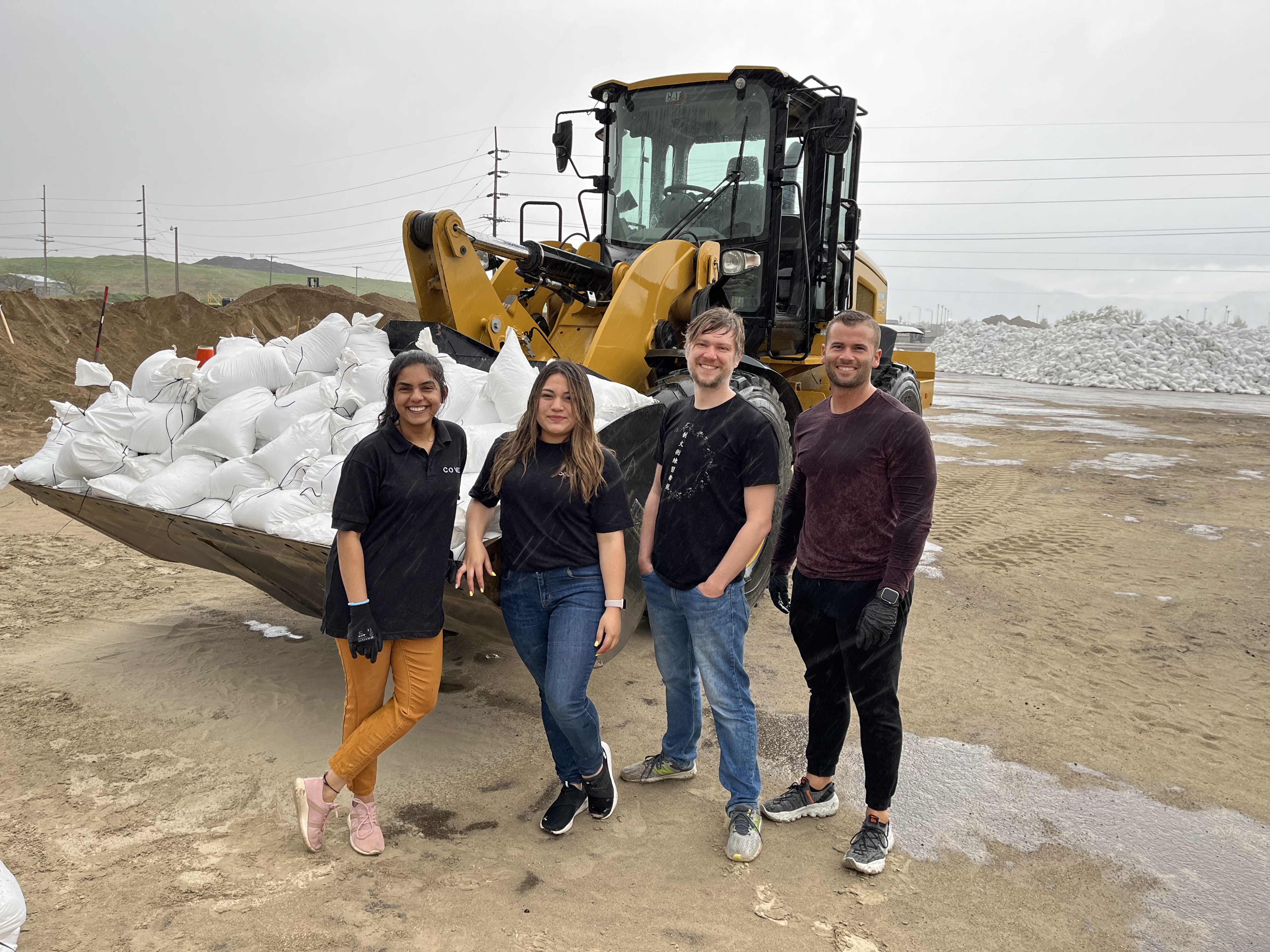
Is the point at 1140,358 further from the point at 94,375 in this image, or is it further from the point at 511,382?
the point at 94,375

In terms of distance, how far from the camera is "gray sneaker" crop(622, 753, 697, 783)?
3.41m

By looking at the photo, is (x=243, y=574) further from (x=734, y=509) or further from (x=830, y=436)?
(x=830, y=436)

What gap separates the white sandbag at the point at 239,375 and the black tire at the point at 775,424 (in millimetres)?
1907

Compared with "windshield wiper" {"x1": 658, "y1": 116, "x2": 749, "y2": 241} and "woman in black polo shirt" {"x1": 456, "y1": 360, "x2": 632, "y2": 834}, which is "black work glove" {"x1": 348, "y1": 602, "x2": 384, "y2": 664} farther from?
"windshield wiper" {"x1": 658, "y1": 116, "x2": 749, "y2": 241}

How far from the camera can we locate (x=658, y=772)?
3.41 m

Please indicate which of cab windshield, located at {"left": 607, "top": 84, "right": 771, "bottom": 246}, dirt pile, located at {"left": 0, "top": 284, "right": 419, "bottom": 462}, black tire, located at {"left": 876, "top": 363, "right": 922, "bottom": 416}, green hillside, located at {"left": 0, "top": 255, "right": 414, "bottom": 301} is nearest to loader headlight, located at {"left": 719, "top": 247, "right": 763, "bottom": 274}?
cab windshield, located at {"left": 607, "top": 84, "right": 771, "bottom": 246}

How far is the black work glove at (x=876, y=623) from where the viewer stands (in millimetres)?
2693

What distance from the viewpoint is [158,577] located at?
581 cm

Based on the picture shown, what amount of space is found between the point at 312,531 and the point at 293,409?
1.05 m

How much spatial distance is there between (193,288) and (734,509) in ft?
217

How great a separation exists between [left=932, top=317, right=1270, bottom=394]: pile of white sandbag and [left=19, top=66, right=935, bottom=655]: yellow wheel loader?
24828mm

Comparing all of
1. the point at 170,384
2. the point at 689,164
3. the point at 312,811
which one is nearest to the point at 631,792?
the point at 312,811

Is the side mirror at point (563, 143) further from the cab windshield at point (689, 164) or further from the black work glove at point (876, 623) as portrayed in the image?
the black work glove at point (876, 623)

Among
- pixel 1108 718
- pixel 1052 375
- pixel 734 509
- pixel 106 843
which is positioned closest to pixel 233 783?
pixel 106 843
